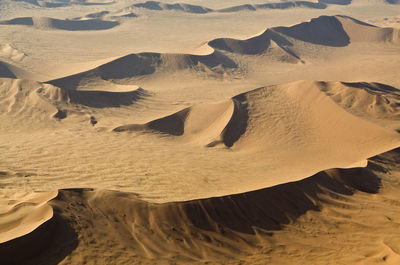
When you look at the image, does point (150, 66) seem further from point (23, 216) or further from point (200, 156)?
point (23, 216)

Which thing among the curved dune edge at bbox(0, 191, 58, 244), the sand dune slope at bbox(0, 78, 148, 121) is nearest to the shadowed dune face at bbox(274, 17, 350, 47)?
the sand dune slope at bbox(0, 78, 148, 121)

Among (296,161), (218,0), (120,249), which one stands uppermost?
(218,0)

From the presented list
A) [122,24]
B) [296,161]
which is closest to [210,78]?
[296,161]

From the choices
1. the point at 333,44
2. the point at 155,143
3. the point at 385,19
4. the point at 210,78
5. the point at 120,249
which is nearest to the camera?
the point at 120,249

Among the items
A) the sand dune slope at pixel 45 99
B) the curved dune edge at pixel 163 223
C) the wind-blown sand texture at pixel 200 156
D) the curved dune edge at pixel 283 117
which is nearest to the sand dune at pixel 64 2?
the wind-blown sand texture at pixel 200 156

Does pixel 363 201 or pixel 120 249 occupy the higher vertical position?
pixel 120 249

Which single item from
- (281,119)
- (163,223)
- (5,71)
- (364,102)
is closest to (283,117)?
(281,119)

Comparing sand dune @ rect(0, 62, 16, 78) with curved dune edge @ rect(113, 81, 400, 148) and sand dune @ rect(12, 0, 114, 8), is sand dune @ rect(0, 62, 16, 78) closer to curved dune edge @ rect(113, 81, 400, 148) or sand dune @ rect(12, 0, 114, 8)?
curved dune edge @ rect(113, 81, 400, 148)

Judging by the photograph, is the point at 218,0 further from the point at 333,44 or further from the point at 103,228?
the point at 103,228
